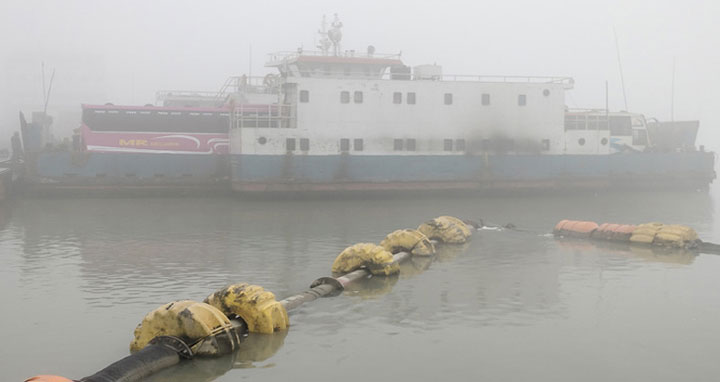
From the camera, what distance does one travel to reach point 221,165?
2612 cm

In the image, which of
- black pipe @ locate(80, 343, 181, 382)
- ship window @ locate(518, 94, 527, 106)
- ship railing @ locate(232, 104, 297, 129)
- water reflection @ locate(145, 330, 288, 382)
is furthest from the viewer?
ship window @ locate(518, 94, 527, 106)

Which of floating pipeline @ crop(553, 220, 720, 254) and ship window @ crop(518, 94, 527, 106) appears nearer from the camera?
floating pipeline @ crop(553, 220, 720, 254)

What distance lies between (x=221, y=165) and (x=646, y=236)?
57.2ft

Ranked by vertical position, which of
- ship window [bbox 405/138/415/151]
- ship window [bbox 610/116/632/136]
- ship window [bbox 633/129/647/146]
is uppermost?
ship window [bbox 610/116/632/136]

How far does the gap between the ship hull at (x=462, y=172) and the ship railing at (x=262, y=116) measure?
5.19 feet

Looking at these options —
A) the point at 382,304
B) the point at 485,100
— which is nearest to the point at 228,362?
the point at 382,304

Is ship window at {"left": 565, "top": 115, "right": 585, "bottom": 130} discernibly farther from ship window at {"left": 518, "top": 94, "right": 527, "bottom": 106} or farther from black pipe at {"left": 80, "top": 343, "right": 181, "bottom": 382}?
black pipe at {"left": 80, "top": 343, "right": 181, "bottom": 382}

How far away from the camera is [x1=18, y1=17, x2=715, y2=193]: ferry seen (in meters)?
25.1

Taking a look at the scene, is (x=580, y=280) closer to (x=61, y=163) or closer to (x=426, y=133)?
(x=426, y=133)

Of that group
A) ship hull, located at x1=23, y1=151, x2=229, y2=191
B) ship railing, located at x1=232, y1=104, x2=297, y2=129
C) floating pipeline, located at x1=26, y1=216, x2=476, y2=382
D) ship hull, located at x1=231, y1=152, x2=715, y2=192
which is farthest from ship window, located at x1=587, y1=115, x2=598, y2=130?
floating pipeline, located at x1=26, y1=216, x2=476, y2=382

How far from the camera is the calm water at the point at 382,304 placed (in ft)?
19.6

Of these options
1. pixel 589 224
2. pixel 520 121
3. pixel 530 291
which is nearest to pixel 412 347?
pixel 530 291

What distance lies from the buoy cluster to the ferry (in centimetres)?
1197

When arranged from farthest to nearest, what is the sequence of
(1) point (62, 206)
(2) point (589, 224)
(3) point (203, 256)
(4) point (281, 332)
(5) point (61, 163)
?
(5) point (61, 163)
(1) point (62, 206)
(2) point (589, 224)
(3) point (203, 256)
(4) point (281, 332)
